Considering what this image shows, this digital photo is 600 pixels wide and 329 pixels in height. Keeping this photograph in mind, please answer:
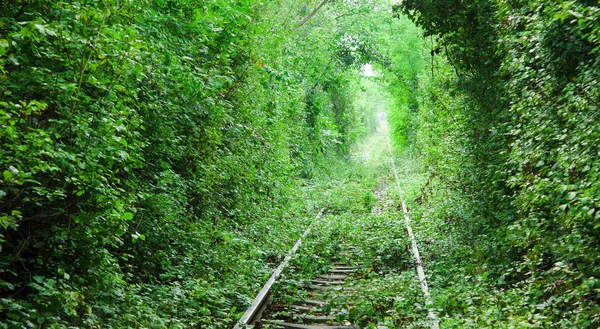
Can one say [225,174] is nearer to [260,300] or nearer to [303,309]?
[260,300]

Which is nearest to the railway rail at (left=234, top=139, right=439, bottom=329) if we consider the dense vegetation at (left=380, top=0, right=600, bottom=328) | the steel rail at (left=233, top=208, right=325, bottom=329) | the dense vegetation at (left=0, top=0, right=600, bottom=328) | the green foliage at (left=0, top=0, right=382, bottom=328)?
the steel rail at (left=233, top=208, right=325, bottom=329)

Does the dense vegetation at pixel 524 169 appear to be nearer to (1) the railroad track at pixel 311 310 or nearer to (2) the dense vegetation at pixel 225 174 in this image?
A: (2) the dense vegetation at pixel 225 174

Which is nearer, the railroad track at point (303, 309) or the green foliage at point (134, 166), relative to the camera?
the green foliage at point (134, 166)

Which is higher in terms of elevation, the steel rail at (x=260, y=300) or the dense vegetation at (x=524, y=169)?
the dense vegetation at (x=524, y=169)

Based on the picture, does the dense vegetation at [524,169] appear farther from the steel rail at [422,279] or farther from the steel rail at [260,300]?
the steel rail at [260,300]

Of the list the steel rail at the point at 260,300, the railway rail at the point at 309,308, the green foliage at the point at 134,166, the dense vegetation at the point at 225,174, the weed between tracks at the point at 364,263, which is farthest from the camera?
the weed between tracks at the point at 364,263

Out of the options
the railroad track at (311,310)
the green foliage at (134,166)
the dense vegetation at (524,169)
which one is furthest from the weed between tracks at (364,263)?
the green foliage at (134,166)

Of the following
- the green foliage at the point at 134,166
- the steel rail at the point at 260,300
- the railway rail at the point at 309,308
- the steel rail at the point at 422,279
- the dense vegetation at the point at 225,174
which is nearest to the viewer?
the green foliage at the point at 134,166

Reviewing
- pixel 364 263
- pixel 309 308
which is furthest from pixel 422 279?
pixel 309 308

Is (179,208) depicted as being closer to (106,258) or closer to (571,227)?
(106,258)

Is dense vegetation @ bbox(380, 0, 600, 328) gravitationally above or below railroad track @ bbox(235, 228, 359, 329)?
above

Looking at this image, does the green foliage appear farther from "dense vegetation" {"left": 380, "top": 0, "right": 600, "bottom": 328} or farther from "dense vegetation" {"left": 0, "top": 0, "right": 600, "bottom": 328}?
"dense vegetation" {"left": 380, "top": 0, "right": 600, "bottom": 328}

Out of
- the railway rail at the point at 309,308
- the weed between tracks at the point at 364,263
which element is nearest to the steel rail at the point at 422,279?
the railway rail at the point at 309,308

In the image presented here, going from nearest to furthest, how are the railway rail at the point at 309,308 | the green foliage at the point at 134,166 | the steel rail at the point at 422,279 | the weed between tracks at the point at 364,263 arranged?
1. the green foliage at the point at 134,166
2. the steel rail at the point at 422,279
3. the railway rail at the point at 309,308
4. the weed between tracks at the point at 364,263
